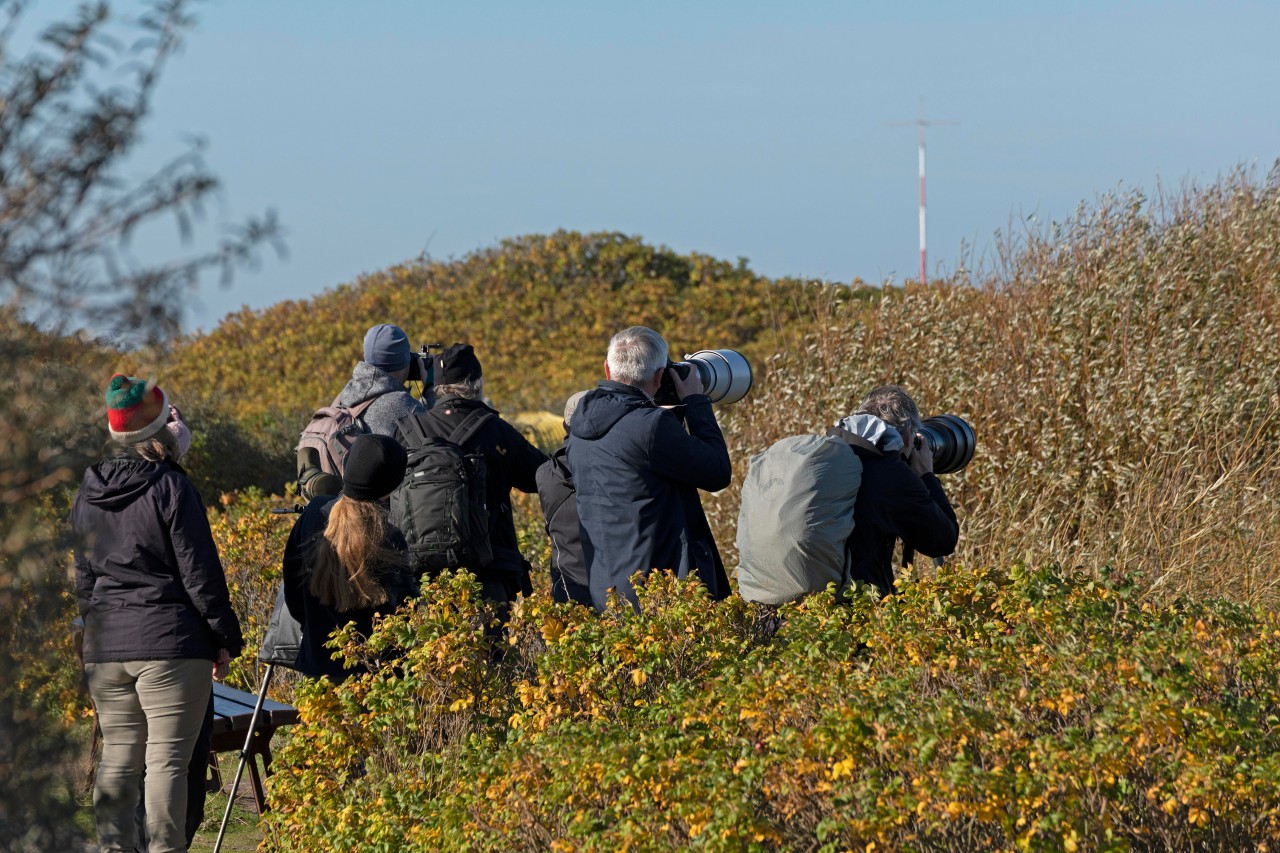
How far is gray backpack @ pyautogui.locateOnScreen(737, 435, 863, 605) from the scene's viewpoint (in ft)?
14.7

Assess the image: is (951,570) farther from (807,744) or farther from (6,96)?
(6,96)

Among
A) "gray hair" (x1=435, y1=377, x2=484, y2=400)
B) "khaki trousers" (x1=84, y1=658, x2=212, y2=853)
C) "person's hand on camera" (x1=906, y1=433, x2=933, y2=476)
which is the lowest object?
"khaki trousers" (x1=84, y1=658, x2=212, y2=853)

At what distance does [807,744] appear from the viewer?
3109 mm

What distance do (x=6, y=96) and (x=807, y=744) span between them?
2042mm

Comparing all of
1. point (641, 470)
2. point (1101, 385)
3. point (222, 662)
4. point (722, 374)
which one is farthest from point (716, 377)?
point (1101, 385)

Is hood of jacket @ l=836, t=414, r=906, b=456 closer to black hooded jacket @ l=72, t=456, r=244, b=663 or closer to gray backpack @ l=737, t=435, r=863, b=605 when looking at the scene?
gray backpack @ l=737, t=435, r=863, b=605

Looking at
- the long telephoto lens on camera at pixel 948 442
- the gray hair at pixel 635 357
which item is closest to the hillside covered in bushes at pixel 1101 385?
the long telephoto lens on camera at pixel 948 442

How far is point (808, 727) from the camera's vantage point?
335cm

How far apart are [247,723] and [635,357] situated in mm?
1945

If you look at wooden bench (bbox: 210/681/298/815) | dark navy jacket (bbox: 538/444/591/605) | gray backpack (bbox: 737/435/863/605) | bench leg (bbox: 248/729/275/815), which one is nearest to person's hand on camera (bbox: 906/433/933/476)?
gray backpack (bbox: 737/435/863/605)

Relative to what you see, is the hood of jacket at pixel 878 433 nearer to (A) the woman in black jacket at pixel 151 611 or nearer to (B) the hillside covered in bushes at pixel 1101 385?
(A) the woman in black jacket at pixel 151 611

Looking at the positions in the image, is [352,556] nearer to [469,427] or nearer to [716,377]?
[469,427]

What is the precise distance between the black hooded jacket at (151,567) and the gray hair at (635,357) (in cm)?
145

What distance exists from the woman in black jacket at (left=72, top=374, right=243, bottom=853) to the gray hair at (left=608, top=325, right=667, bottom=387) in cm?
145
